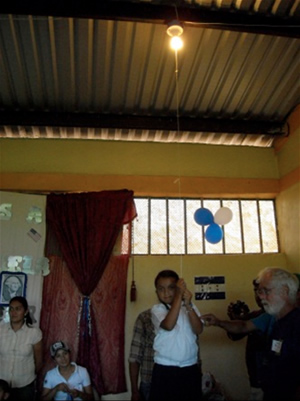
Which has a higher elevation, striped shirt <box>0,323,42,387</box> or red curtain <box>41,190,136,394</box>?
red curtain <box>41,190,136,394</box>

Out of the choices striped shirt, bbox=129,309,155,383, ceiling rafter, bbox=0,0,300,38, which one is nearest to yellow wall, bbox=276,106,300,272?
ceiling rafter, bbox=0,0,300,38

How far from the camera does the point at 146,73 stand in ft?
11.9

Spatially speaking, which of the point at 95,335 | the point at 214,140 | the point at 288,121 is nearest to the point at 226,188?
the point at 214,140

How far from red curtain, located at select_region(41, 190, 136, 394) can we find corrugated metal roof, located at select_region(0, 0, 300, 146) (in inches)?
33.3

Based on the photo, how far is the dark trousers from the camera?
6.27 feet

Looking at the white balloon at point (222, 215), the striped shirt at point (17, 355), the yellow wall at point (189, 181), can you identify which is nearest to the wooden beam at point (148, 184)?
the yellow wall at point (189, 181)

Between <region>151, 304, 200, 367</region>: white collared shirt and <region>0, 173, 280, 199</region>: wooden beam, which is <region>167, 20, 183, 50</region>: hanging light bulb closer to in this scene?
<region>0, 173, 280, 199</region>: wooden beam

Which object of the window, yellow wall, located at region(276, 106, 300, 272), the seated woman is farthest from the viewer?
the window

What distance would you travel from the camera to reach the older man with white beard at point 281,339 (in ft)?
5.56

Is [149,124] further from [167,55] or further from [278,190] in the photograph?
[278,190]

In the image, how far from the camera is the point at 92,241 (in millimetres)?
3701

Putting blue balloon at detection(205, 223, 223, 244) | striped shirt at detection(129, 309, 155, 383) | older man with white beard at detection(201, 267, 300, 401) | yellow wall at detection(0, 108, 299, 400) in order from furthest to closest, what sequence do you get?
yellow wall at detection(0, 108, 299, 400)
blue balloon at detection(205, 223, 223, 244)
striped shirt at detection(129, 309, 155, 383)
older man with white beard at detection(201, 267, 300, 401)

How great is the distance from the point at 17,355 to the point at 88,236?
1.29 m

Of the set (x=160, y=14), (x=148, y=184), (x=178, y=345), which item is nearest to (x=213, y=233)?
(x=148, y=184)
